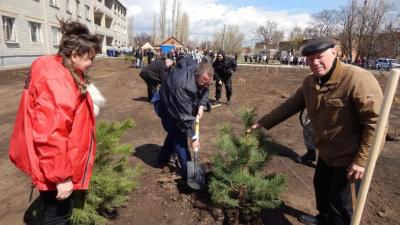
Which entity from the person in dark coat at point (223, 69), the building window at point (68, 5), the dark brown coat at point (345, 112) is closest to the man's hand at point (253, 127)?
the dark brown coat at point (345, 112)

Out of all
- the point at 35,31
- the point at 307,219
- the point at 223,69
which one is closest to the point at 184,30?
the point at 35,31

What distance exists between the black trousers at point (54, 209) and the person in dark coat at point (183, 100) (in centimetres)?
172

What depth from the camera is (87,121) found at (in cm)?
200

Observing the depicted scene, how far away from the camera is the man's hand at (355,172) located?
225cm

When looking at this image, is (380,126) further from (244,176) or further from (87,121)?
(87,121)

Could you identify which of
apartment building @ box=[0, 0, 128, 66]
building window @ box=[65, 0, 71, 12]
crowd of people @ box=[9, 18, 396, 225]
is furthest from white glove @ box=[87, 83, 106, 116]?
building window @ box=[65, 0, 71, 12]

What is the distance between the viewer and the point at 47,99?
5.70 feet

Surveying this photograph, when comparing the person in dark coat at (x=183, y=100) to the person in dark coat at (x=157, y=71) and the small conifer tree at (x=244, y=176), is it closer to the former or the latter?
the small conifer tree at (x=244, y=176)

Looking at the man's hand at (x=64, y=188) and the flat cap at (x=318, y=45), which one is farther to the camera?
the flat cap at (x=318, y=45)

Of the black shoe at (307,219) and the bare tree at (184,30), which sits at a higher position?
the bare tree at (184,30)

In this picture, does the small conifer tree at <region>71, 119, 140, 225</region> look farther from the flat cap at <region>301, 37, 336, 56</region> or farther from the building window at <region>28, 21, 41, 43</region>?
the building window at <region>28, 21, 41, 43</region>

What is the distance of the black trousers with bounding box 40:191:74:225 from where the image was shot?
6.59 feet

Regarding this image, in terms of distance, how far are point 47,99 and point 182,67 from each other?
2325 mm

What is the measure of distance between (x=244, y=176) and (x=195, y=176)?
957 mm
